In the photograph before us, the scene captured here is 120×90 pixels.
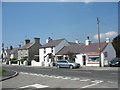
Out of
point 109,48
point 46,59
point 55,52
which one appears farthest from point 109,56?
point 46,59

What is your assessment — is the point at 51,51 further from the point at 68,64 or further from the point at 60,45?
the point at 68,64

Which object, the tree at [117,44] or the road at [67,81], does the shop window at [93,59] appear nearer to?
the tree at [117,44]

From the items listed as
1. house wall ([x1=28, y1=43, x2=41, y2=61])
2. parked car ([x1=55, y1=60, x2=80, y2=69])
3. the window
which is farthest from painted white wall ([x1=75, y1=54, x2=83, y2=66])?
house wall ([x1=28, y1=43, x2=41, y2=61])

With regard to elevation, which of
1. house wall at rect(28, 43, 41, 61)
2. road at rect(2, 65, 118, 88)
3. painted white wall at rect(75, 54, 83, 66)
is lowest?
road at rect(2, 65, 118, 88)

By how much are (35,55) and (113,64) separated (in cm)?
3232

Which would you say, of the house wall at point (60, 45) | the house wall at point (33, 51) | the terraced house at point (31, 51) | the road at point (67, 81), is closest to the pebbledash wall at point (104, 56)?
the house wall at point (60, 45)

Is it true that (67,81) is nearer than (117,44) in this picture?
Yes

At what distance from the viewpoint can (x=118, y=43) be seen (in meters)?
53.4

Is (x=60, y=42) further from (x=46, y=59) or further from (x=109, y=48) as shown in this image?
(x=109, y=48)

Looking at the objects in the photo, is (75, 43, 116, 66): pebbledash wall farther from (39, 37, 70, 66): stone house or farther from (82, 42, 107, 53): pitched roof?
(39, 37, 70, 66): stone house

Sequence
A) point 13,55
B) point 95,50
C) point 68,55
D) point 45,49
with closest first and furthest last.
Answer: point 95,50 < point 68,55 < point 45,49 < point 13,55

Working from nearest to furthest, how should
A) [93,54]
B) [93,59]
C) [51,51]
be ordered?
[93,54] → [93,59] → [51,51]

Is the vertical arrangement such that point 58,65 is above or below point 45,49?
below

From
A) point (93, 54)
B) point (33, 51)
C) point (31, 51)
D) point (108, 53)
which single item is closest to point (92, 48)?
point (93, 54)
